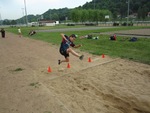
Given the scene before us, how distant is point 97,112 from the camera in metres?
4.12

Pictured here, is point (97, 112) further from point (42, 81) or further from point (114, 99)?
point (42, 81)

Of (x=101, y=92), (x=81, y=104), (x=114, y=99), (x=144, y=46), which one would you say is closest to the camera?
(x=81, y=104)

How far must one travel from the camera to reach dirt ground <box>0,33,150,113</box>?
4.39 metres

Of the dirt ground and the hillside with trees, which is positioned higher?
the hillside with trees

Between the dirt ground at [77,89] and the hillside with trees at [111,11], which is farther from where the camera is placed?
the hillside with trees at [111,11]

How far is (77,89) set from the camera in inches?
215

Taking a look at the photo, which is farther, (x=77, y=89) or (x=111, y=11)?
(x=111, y=11)

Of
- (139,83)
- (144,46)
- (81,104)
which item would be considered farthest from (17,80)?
(144,46)

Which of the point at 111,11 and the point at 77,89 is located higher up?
the point at 111,11

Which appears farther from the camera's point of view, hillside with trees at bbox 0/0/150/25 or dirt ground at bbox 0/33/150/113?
hillside with trees at bbox 0/0/150/25

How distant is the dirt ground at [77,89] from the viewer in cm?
439

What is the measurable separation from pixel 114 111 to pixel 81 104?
900 millimetres

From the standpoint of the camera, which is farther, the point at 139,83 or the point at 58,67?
the point at 58,67

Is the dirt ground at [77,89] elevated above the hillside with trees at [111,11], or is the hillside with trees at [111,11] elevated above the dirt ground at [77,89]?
the hillside with trees at [111,11]
